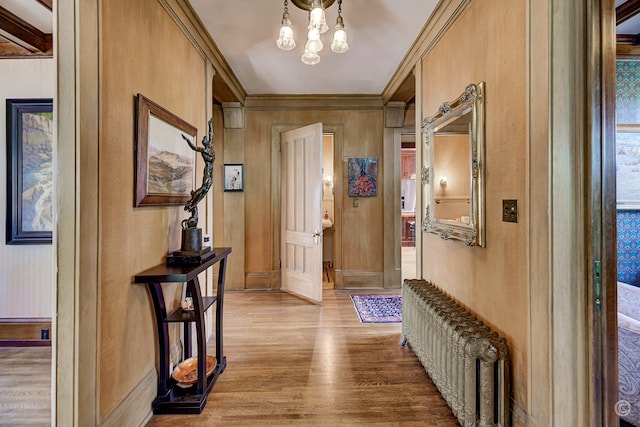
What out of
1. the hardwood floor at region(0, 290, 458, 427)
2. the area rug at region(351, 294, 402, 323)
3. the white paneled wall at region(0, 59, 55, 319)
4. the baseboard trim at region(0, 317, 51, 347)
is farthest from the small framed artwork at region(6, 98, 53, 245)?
the area rug at region(351, 294, 402, 323)

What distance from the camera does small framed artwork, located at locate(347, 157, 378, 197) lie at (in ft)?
14.8

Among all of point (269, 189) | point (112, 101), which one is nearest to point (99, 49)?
point (112, 101)

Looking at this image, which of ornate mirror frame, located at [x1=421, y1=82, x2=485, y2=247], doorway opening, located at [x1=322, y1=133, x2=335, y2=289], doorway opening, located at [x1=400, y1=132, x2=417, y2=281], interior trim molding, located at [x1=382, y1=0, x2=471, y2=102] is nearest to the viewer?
ornate mirror frame, located at [x1=421, y1=82, x2=485, y2=247]

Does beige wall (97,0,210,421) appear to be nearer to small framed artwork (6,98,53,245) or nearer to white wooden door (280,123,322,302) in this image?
small framed artwork (6,98,53,245)

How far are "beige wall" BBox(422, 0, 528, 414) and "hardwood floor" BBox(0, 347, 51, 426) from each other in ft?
9.11

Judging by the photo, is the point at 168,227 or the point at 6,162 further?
the point at 6,162

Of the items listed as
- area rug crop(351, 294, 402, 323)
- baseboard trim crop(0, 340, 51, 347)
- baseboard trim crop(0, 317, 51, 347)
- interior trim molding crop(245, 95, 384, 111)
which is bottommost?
area rug crop(351, 294, 402, 323)

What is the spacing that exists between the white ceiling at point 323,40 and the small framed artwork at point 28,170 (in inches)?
69.5

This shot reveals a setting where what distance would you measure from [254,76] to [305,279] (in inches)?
Result: 110

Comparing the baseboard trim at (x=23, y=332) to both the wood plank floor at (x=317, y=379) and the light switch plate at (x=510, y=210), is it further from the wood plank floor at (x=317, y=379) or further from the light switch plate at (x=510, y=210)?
the light switch plate at (x=510, y=210)

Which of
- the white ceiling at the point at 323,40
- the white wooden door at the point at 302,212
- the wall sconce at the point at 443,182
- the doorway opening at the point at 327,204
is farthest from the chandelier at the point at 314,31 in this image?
the doorway opening at the point at 327,204

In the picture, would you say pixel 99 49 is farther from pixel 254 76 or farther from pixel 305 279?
pixel 305 279

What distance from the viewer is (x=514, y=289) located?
1592 mm

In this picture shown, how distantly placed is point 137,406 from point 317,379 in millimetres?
1185
